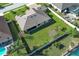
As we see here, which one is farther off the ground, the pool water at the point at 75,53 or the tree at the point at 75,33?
the tree at the point at 75,33

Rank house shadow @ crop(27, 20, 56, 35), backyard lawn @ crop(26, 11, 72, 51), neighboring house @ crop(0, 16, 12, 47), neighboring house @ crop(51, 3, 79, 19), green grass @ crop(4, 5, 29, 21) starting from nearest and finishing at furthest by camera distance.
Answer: neighboring house @ crop(0, 16, 12, 47)
backyard lawn @ crop(26, 11, 72, 51)
house shadow @ crop(27, 20, 56, 35)
green grass @ crop(4, 5, 29, 21)
neighboring house @ crop(51, 3, 79, 19)

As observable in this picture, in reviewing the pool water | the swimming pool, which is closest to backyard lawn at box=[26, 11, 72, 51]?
the swimming pool

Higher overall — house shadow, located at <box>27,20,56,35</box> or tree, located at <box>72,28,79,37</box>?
house shadow, located at <box>27,20,56,35</box>

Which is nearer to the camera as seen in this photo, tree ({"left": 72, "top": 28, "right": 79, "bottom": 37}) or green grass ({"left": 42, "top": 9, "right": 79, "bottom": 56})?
green grass ({"left": 42, "top": 9, "right": 79, "bottom": 56})

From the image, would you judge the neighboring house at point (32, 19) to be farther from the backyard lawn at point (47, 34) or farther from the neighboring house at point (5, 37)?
the neighboring house at point (5, 37)

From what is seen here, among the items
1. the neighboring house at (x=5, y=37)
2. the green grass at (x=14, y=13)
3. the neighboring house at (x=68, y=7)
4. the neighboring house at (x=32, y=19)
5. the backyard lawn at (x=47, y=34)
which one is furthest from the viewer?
the neighboring house at (x=68, y=7)

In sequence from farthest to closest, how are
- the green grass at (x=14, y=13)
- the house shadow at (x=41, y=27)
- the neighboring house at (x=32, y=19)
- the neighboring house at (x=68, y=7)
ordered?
1. the neighboring house at (x=68, y=7)
2. the green grass at (x=14, y=13)
3. the neighboring house at (x=32, y=19)
4. the house shadow at (x=41, y=27)

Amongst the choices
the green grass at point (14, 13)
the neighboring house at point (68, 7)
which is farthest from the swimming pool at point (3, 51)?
the neighboring house at point (68, 7)

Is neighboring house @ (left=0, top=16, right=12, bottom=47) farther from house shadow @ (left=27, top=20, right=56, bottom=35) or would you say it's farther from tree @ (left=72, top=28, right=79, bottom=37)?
tree @ (left=72, top=28, right=79, bottom=37)

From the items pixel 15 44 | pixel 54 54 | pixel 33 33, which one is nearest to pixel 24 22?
pixel 33 33

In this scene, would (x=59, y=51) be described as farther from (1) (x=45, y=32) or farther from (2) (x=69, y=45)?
(1) (x=45, y=32)
